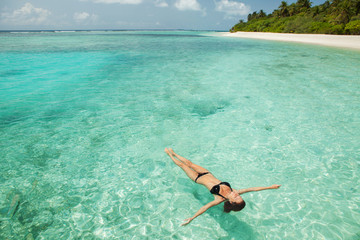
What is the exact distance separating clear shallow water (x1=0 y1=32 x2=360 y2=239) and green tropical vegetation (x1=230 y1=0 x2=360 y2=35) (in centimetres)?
4158

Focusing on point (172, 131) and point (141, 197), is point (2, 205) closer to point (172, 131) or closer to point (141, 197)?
point (141, 197)

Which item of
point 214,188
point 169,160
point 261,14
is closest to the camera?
point 214,188

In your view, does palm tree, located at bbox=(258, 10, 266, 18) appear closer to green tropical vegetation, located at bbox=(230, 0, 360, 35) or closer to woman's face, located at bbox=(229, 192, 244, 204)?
green tropical vegetation, located at bbox=(230, 0, 360, 35)

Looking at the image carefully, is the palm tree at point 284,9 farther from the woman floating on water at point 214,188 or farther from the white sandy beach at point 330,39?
the woman floating on water at point 214,188

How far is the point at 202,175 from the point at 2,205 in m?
4.74

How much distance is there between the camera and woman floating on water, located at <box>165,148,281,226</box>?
3889 millimetres

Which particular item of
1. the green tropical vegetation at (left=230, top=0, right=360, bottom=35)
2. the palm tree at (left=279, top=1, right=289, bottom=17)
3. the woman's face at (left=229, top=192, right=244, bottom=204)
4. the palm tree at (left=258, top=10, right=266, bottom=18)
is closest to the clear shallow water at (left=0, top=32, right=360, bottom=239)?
the woman's face at (left=229, top=192, right=244, bottom=204)

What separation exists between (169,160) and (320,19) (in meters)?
67.4

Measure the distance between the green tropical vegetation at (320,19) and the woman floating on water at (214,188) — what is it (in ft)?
163

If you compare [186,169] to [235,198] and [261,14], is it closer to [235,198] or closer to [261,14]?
[235,198]

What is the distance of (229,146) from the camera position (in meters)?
6.73

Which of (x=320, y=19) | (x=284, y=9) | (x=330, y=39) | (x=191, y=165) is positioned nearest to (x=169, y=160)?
(x=191, y=165)

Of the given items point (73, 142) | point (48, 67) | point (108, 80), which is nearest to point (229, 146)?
point (73, 142)

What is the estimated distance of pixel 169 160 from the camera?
6.06 meters
